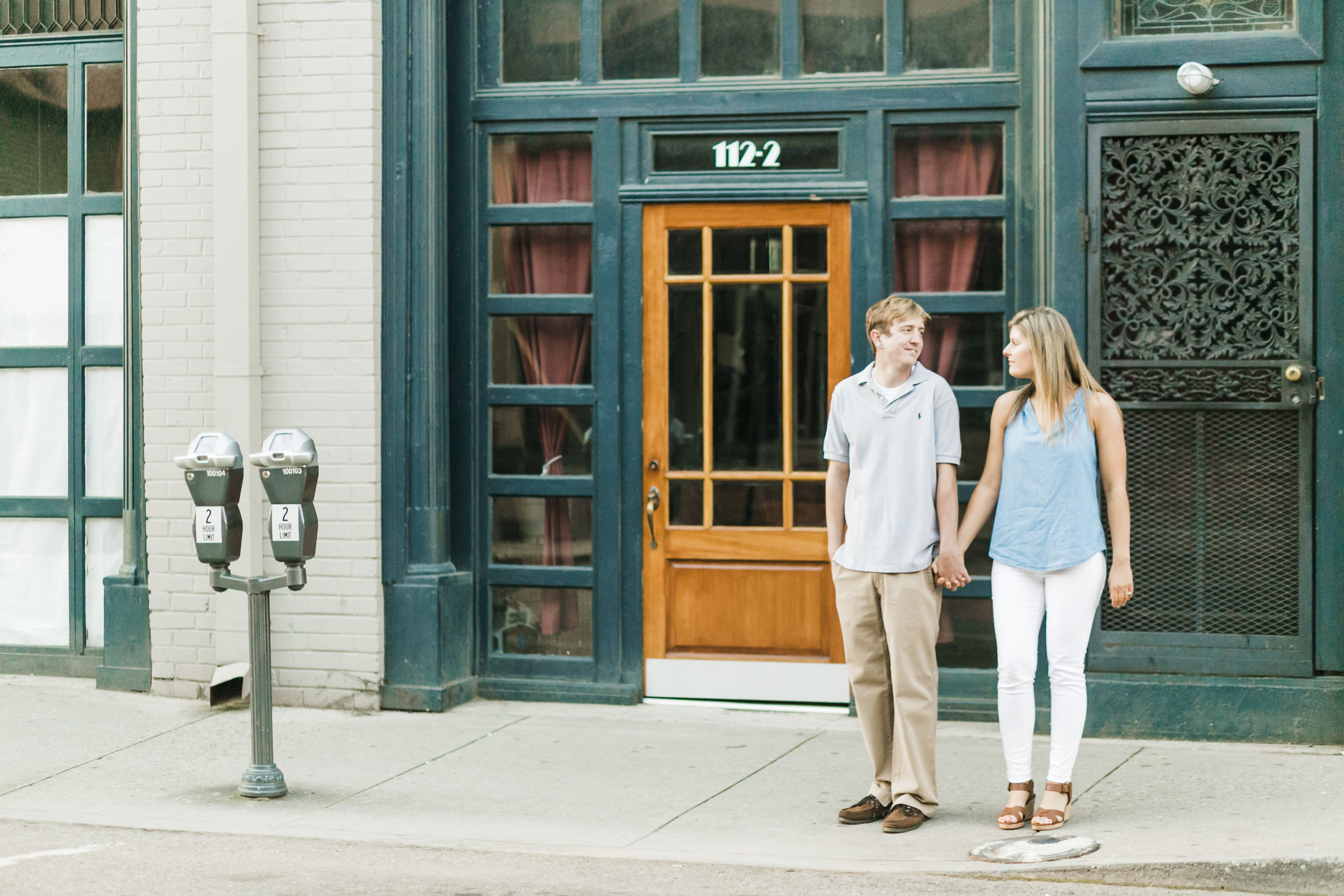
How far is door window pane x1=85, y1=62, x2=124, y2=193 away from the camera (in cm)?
823

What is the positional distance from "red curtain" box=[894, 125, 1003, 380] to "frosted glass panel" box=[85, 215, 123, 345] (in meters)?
3.97

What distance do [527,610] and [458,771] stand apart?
4.74ft

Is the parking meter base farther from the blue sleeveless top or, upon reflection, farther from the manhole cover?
the blue sleeveless top

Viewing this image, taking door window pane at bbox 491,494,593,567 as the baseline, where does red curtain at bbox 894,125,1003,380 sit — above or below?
above

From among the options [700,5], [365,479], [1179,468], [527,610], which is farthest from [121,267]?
[1179,468]

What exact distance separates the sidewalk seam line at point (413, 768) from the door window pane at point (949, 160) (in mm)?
3034

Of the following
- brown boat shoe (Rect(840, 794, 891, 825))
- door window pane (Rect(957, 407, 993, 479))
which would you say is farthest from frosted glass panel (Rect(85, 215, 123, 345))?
brown boat shoe (Rect(840, 794, 891, 825))

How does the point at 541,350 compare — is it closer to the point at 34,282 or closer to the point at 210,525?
the point at 210,525

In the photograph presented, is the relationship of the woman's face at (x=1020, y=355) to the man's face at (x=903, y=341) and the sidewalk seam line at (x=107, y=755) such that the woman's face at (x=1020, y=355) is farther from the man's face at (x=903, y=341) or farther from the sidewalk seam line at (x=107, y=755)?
the sidewalk seam line at (x=107, y=755)

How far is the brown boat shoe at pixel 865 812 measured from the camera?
18.5 ft

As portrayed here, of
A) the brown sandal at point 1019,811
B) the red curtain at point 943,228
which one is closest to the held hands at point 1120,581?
the brown sandal at point 1019,811

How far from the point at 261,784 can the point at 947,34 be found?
14.5 ft

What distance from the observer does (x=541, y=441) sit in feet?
25.5

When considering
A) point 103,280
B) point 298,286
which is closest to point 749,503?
point 298,286
